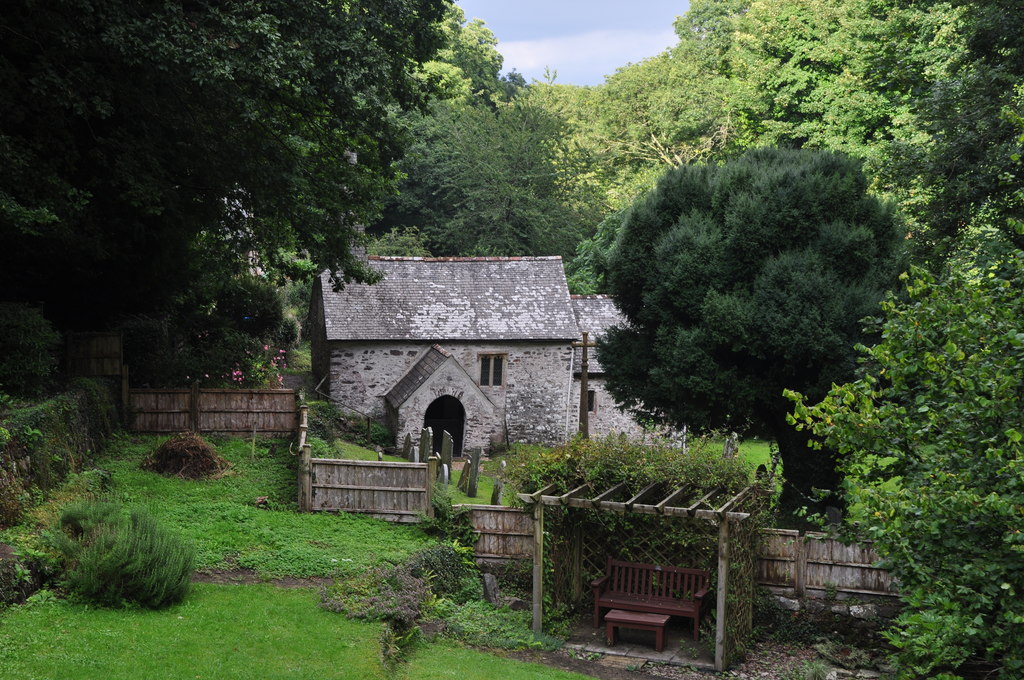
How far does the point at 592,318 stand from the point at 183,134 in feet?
66.7

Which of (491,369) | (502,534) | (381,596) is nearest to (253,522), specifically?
(381,596)

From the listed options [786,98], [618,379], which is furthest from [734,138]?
[618,379]

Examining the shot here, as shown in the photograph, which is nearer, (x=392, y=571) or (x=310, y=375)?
(x=392, y=571)

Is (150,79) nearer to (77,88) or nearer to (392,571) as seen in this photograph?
(77,88)

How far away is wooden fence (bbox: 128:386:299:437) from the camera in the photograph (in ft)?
70.1

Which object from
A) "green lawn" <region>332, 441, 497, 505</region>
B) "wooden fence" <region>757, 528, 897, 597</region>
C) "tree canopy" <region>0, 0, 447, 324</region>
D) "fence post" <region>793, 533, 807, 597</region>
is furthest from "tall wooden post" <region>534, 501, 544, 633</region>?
"tree canopy" <region>0, 0, 447, 324</region>

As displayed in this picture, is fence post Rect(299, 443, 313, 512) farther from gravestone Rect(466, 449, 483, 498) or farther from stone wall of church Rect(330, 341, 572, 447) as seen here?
stone wall of church Rect(330, 341, 572, 447)

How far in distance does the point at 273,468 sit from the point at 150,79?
8.00 meters

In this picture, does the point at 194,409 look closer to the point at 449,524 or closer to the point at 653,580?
the point at 449,524

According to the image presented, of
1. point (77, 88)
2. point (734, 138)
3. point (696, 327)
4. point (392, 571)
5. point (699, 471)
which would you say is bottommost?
point (392, 571)

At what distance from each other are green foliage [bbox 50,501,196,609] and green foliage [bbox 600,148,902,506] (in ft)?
39.9

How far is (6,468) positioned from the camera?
43.7 feet

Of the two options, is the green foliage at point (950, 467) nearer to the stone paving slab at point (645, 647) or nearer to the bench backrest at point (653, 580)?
the stone paving slab at point (645, 647)

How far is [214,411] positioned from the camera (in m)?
21.6
